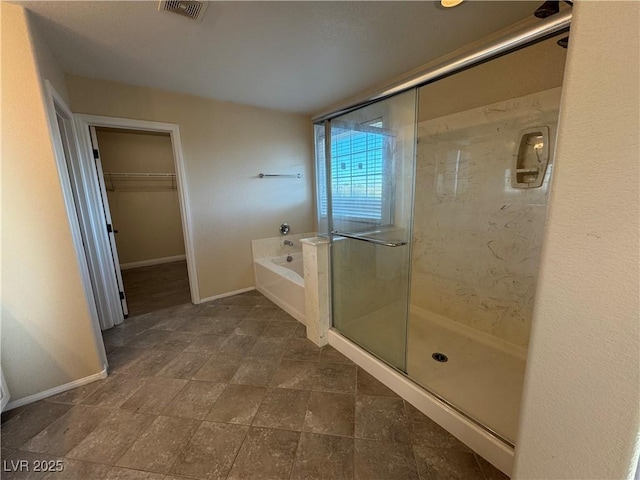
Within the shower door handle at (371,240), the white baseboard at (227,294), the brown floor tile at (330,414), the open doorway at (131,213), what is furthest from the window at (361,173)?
the white baseboard at (227,294)

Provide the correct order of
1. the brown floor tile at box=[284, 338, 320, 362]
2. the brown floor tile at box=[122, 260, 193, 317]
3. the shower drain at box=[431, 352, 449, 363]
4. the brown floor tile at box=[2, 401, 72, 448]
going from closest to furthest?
the brown floor tile at box=[2, 401, 72, 448], the shower drain at box=[431, 352, 449, 363], the brown floor tile at box=[284, 338, 320, 362], the brown floor tile at box=[122, 260, 193, 317]

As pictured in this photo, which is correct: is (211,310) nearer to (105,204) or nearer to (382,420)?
(105,204)

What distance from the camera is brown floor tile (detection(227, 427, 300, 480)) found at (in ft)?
3.96

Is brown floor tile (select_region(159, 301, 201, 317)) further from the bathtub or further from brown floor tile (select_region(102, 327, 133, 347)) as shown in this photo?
the bathtub

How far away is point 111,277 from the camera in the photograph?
8.40ft

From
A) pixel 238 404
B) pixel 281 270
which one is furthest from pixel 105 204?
pixel 238 404

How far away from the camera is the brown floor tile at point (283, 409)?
147 cm

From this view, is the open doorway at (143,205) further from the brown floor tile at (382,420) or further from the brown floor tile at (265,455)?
the brown floor tile at (382,420)

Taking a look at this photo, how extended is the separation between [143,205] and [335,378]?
477 centimetres

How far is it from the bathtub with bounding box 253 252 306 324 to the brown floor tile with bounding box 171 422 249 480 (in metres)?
1.22

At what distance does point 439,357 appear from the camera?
1.96 metres

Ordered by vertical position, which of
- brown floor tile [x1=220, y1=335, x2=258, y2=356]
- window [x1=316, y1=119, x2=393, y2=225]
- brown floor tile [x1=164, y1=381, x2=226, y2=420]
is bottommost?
brown floor tile [x1=164, y1=381, x2=226, y2=420]

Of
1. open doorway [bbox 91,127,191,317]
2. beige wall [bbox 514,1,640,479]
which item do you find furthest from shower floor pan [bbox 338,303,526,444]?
open doorway [bbox 91,127,191,317]

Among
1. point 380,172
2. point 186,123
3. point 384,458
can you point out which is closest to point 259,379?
point 384,458
